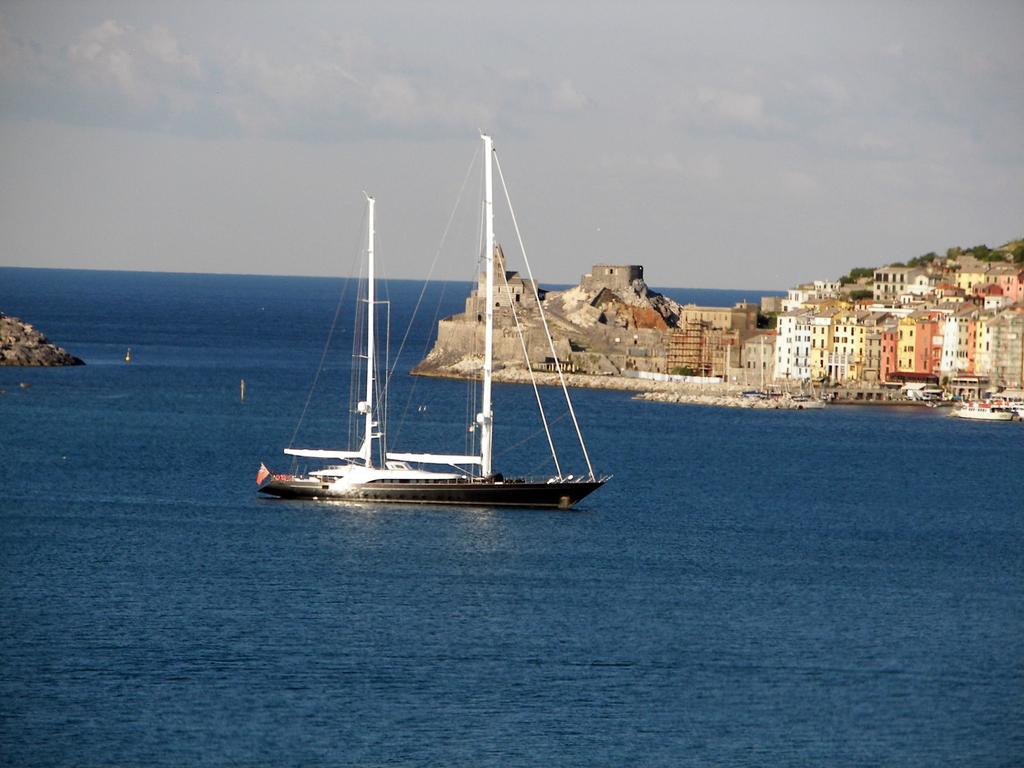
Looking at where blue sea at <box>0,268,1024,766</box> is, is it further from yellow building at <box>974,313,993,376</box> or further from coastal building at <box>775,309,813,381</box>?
coastal building at <box>775,309,813,381</box>

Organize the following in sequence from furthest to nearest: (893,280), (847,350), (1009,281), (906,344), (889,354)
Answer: (893,280) < (1009,281) < (847,350) < (889,354) < (906,344)

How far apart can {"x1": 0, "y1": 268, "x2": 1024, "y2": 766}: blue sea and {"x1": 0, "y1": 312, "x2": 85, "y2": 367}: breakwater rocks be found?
33036 mm

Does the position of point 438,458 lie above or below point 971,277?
below

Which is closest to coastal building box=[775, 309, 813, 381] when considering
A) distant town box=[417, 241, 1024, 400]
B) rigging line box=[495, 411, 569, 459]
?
distant town box=[417, 241, 1024, 400]

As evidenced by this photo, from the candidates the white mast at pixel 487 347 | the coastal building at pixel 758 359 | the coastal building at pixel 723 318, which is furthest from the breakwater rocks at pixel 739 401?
the white mast at pixel 487 347

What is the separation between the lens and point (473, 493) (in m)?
41.5

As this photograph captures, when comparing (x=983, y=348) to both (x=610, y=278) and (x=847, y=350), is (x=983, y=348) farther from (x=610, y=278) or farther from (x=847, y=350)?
(x=610, y=278)

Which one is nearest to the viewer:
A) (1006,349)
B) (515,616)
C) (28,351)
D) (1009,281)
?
(515,616)

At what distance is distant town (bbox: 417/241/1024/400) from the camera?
92.2 metres

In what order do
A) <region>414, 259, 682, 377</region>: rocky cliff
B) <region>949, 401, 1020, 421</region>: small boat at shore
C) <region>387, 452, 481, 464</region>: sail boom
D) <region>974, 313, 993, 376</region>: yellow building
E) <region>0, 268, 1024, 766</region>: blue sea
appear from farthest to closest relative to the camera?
1. <region>414, 259, 682, 377</region>: rocky cliff
2. <region>974, 313, 993, 376</region>: yellow building
3. <region>949, 401, 1020, 421</region>: small boat at shore
4. <region>387, 452, 481, 464</region>: sail boom
5. <region>0, 268, 1024, 766</region>: blue sea

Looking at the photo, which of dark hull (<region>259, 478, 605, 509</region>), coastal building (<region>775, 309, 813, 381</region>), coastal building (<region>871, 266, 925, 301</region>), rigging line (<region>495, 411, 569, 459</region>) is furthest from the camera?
coastal building (<region>871, 266, 925, 301</region>)

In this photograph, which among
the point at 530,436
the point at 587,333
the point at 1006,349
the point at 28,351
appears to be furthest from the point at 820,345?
the point at 530,436

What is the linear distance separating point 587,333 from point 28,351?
1048 inches

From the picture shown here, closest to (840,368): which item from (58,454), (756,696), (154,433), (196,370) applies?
(196,370)
